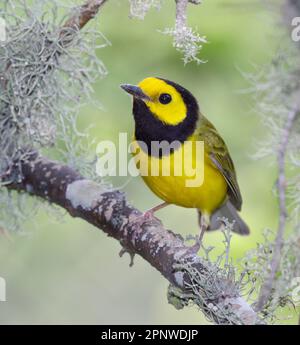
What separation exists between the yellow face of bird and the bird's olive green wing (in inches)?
5.6

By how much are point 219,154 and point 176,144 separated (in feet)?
0.99

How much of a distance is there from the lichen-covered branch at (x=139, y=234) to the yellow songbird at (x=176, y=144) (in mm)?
220

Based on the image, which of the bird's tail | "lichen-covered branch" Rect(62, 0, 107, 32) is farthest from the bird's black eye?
the bird's tail

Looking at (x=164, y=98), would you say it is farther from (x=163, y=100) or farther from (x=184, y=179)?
(x=184, y=179)

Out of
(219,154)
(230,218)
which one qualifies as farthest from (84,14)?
(230,218)

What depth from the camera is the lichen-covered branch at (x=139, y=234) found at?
213 cm

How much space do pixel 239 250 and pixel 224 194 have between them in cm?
26

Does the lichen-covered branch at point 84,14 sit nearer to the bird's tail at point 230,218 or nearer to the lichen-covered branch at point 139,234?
the lichen-covered branch at point 139,234

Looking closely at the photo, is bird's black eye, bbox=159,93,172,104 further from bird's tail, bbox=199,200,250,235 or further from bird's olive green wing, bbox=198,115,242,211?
bird's tail, bbox=199,200,250,235

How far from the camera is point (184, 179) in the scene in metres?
3.08

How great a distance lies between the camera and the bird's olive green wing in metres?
3.25

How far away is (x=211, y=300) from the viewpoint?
2174 millimetres
